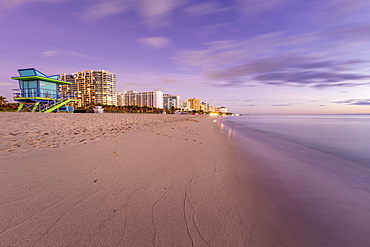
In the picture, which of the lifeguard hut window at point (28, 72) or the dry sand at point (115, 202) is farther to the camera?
the lifeguard hut window at point (28, 72)

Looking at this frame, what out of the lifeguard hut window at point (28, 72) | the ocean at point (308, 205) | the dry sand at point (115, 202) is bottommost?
the ocean at point (308, 205)

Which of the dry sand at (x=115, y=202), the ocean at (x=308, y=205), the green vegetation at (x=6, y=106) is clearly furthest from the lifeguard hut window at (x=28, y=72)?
the ocean at (x=308, y=205)

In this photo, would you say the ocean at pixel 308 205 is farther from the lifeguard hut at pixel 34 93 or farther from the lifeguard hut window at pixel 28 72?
the lifeguard hut window at pixel 28 72

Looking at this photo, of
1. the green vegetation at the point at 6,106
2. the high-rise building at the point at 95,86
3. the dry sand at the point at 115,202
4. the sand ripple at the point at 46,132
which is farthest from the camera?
the high-rise building at the point at 95,86

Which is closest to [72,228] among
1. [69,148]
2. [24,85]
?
[69,148]

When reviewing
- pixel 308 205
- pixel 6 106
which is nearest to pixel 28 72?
pixel 6 106

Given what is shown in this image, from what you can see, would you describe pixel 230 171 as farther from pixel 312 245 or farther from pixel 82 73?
pixel 82 73

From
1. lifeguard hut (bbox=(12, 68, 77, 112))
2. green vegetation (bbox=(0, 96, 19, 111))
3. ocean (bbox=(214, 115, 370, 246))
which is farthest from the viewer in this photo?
green vegetation (bbox=(0, 96, 19, 111))

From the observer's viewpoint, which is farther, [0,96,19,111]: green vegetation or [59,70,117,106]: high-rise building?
[59,70,117,106]: high-rise building

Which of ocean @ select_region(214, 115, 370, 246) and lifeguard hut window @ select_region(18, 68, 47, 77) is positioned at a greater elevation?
lifeguard hut window @ select_region(18, 68, 47, 77)

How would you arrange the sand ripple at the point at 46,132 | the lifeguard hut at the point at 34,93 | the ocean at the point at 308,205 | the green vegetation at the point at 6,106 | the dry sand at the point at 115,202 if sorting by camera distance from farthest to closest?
the green vegetation at the point at 6,106 < the lifeguard hut at the point at 34,93 < the sand ripple at the point at 46,132 < the ocean at the point at 308,205 < the dry sand at the point at 115,202

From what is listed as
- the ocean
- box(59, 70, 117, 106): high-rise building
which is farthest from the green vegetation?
box(59, 70, 117, 106): high-rise building

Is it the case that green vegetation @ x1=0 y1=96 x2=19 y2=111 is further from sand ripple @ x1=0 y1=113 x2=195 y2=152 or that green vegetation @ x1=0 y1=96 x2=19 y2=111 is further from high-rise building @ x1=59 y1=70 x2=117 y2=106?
high-rise building @ x1=59 y1=70 x2=117 y2=106

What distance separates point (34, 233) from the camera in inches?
68.7
